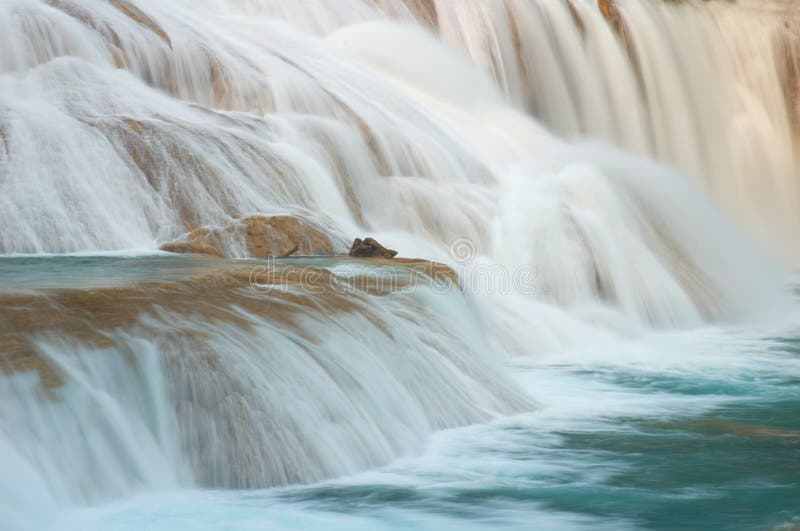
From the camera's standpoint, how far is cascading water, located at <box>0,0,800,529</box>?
16.4 ft

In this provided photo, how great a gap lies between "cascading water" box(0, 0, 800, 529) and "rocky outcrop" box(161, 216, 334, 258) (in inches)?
9.0

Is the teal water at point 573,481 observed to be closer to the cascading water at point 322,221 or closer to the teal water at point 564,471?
the teal water at point 564,471

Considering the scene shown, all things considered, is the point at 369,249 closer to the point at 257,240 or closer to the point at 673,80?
the point at 257,240

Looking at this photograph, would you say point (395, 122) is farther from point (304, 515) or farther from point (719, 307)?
point (304, 515)

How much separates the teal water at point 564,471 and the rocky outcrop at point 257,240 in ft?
2.44

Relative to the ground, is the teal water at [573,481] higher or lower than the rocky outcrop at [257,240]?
lower

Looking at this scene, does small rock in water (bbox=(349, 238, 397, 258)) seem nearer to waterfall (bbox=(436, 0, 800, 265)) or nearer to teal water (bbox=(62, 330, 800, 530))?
teal water (bbox=(62, 330, 800, 530))

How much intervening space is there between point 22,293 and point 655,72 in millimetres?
16580

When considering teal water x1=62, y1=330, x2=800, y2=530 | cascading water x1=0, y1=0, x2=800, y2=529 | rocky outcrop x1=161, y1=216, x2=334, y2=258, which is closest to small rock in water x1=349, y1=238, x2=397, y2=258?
rocky outcrop x1=161, y1=216, x2=334, y2=258

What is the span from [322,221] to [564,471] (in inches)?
176

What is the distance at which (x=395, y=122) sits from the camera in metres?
12.3

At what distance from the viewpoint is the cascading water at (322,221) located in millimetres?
5008

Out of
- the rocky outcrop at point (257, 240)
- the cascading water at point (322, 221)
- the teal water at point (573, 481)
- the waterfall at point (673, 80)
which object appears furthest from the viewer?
the waterfall at point (673, 80)

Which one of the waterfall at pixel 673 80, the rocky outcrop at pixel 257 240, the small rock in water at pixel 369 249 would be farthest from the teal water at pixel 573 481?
the waterfall at pixel 673 80
